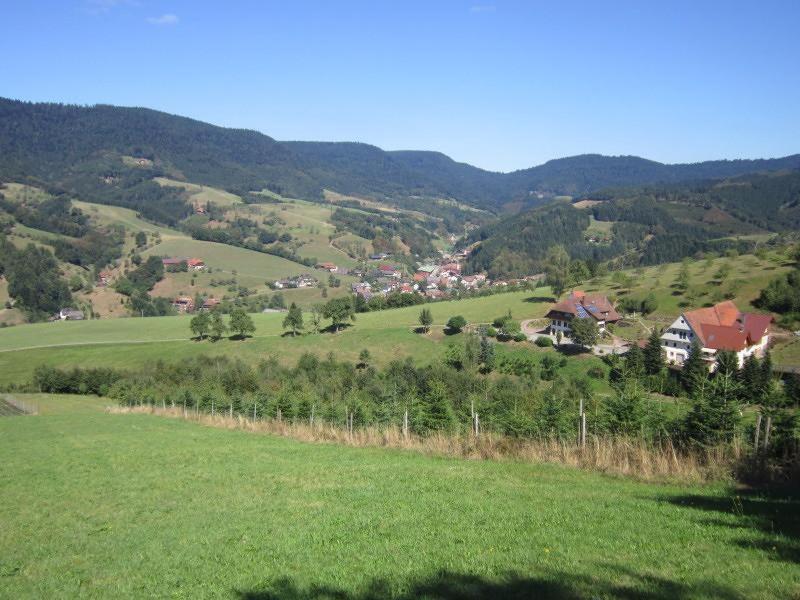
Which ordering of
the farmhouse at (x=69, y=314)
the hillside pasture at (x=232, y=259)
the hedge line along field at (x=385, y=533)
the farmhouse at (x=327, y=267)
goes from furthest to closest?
the farmhouse at (x=327, y=267) → the hillside pasture at (x=232, y=259) → the farmhouse at (x=69, y=314) → the hedge line along field at (x=385, y=533)

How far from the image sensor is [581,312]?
2886 inches

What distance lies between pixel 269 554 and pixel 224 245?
198189mm

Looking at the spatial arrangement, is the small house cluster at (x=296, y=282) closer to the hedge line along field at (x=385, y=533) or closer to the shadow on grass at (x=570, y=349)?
the shadow on grass at (x=570, y=349)

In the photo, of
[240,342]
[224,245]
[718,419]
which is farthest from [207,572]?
[224,245]

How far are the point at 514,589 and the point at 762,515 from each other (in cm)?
464

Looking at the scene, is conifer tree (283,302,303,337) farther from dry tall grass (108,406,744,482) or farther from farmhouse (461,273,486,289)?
farmhouse (461,273,486,289)

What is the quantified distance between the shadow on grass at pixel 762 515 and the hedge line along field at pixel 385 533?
39 mm

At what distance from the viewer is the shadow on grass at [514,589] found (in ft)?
20.0

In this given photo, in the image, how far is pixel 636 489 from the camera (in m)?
10.7

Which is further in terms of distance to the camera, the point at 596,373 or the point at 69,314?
the point at 69,314

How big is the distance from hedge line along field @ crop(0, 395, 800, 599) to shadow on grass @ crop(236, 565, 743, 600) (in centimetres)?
3

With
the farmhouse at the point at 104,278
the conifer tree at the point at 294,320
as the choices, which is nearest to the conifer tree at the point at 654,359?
the conifer tree at the point at 294,320

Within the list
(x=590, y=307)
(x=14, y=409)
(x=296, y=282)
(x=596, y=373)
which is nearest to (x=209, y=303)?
(x=296, y=282)

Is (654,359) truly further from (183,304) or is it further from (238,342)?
(183,304)
